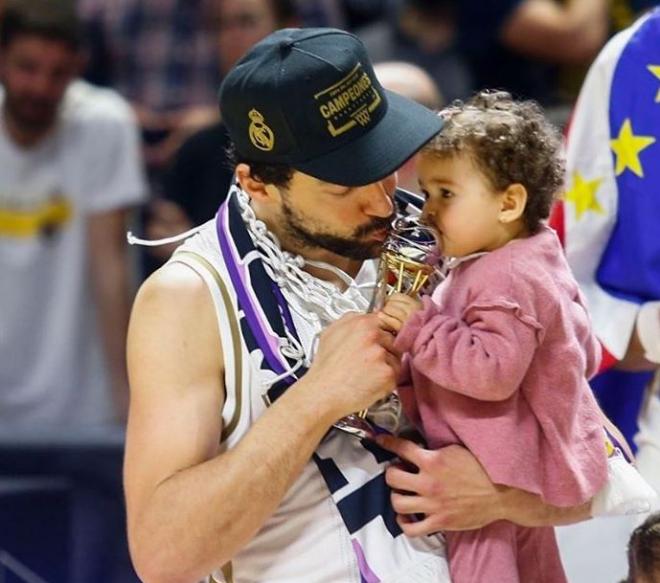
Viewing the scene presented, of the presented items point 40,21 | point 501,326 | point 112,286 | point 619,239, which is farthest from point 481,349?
point 40,21

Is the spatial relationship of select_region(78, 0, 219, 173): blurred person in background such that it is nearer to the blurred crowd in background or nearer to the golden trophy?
the blurred crowd in background

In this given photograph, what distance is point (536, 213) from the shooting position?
8.81 feet

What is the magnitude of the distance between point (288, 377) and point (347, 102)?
1.48 feet

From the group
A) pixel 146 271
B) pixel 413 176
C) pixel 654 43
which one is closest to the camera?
pixel 654 43

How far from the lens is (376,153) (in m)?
2.76

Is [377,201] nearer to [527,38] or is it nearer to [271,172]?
[271,172]

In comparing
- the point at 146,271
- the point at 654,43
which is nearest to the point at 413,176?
the point at 654,43

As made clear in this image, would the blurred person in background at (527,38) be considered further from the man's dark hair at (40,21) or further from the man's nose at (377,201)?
the man's nose at (377,201)

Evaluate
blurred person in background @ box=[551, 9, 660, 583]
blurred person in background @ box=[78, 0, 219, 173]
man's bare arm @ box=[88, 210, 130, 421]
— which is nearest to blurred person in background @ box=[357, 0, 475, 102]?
blurred person in background @ box=[78, 0, 219, 173]

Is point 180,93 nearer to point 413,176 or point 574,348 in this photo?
point 413,176

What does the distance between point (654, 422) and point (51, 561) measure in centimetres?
157

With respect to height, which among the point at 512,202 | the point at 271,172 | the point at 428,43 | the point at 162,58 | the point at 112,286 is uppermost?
the point at 512,202

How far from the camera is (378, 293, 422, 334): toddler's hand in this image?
269cm

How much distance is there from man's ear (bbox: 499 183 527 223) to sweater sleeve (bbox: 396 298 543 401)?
0.50 ft
